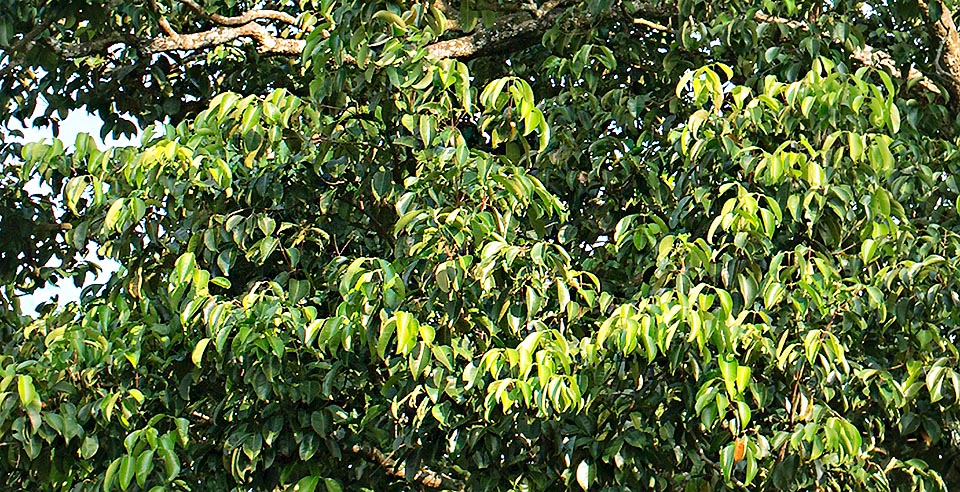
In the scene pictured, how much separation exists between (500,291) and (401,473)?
1.00 m

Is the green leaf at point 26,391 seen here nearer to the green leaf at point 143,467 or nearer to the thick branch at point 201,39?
the green leaf at point 143,467

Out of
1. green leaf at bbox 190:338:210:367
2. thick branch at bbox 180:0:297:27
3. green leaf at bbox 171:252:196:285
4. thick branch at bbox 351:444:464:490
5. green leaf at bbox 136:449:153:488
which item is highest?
green leaf at bbox 171:252:196:285

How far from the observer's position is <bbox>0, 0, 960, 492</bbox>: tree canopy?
4207 millimetres

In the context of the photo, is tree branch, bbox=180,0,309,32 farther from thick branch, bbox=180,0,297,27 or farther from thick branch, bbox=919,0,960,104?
thick branch, bbox=919,0,960,104

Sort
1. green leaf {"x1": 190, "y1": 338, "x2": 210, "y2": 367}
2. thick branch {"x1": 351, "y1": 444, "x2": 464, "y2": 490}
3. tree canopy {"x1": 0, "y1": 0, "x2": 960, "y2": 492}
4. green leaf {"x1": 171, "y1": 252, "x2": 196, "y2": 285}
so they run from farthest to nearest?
thick branch {"x1": 351, "y1": 444, "x2": 464, "y2": 490} → green leaf {"x1": 171, "y1": 252, "x2": 196, "y2": 285} → green leaf {"x1": 190, "y1": 338, "x2": 210, "y2": 367} → tree canopy {"x1": 0, "y1": 0, "x2": 960, "y2": 492}

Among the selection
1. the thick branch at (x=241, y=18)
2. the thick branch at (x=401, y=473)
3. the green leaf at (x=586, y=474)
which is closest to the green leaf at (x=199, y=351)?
the thick branch at (x=401, y=473)

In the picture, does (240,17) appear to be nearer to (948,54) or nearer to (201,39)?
(201,39)

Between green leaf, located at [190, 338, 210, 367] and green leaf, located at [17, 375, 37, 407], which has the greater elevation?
green leaf, located at [190, 338, 210, 367]

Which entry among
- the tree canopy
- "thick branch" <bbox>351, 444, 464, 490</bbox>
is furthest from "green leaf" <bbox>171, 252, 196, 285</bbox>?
"thick branch" <bbox>351, 444, 464, 490</bbox>

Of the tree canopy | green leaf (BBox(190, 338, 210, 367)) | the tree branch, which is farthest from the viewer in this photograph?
Answer: the tree branch

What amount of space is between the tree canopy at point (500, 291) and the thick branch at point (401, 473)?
0.03 feet

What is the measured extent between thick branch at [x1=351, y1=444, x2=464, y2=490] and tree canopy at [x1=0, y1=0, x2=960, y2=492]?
1cm

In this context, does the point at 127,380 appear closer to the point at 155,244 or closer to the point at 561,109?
the point at 155,244

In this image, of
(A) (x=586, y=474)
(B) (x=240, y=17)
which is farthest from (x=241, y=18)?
(A) (x=586, y=474)
